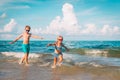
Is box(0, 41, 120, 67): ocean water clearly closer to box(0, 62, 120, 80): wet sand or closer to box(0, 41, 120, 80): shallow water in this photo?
box(0, 41, 120, 80): shallow water

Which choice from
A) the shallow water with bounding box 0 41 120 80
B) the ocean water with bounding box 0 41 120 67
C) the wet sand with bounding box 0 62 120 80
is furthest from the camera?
the ocean water with bounding box 0 41 120 67

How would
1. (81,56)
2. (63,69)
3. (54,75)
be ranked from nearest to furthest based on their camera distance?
(54,75) < (63,69) < (81,56)

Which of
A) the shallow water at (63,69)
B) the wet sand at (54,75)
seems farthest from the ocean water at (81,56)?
the wet sand at (54,75)

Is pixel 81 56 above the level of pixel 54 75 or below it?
below

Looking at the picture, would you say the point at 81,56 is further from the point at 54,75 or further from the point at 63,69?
the point at 54,75

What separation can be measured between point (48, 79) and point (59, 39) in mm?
4063

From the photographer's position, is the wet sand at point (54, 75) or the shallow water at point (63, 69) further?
the shallow water at point (63, 69)

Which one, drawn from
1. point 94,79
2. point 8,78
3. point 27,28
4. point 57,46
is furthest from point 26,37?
point 94,79

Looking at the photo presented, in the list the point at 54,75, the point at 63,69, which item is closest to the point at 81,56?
the point at 63,69

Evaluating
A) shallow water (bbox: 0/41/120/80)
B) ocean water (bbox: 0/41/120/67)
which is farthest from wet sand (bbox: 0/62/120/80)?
ocean water (bbox: 0/41/120/67)

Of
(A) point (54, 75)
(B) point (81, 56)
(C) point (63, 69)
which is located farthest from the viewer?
(B) point (81, 56)

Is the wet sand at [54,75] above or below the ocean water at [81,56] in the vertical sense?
above

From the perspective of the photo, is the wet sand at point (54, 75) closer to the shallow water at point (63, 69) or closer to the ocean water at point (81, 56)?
the shallow water at point (63, 69)

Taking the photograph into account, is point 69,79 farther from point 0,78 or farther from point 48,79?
point 0,78
